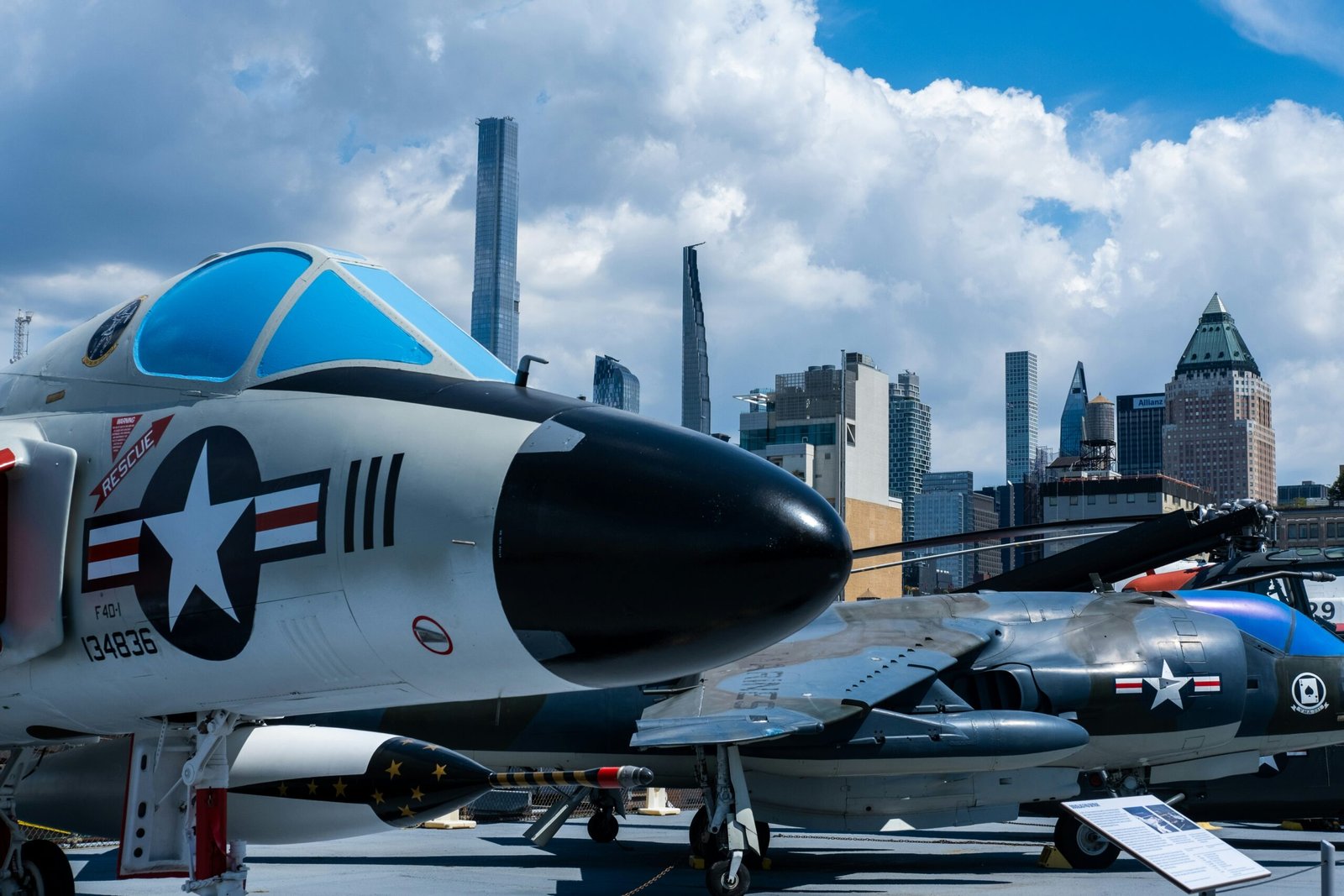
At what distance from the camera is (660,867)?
13.8m

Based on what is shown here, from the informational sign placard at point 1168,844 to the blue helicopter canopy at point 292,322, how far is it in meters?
4.27

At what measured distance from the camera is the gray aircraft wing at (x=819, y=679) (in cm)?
1082

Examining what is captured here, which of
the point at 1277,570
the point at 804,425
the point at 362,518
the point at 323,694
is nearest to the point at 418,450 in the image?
the point at 362,518

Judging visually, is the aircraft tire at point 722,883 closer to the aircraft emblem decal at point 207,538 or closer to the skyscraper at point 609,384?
the skyscraper at point 609,384

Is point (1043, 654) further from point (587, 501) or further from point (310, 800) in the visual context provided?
point (587, 501)

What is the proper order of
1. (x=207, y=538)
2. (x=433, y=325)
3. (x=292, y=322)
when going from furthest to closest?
(x=433, y=325), (x=292, y=322), (x=207, y=538)

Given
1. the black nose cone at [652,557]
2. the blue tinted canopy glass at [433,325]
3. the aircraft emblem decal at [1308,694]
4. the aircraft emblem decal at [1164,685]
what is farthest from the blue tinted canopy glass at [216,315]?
the aircraft emblem decal at [1308,694]

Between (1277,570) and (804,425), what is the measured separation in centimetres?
9368

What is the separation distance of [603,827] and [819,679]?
5.44m

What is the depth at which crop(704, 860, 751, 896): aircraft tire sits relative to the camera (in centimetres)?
1055

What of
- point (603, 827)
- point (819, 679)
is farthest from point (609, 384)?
point (603, 827)

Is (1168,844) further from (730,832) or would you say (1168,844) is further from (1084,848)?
(1084,848)

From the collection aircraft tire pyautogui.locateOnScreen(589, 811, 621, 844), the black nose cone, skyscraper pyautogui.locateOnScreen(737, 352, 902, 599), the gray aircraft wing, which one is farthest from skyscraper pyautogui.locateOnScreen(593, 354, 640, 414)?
skyscraper pyautogui.locateOnScreen(737, 352, 902, 599)

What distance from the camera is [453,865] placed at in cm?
1370
